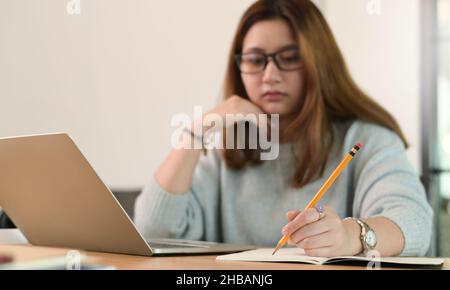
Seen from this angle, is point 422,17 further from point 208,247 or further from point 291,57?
point 208,247

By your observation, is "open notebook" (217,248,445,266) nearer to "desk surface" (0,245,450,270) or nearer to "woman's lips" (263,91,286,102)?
"desk surface" (0,245,450,270)

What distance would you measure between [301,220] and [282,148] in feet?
1.23

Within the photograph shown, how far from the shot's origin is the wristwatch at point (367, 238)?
54 centimetres

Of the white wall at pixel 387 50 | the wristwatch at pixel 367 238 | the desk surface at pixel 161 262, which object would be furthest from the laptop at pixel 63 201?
the white wall at pixel 387 50

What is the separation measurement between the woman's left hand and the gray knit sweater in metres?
0.17

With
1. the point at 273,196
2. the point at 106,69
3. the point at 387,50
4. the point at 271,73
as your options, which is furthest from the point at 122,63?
the point at 387,50

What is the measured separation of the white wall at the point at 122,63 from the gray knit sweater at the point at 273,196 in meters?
0.07

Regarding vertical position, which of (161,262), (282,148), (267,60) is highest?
(267,60)

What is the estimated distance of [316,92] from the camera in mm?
830

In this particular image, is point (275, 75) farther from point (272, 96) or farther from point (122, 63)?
point (122, 63)

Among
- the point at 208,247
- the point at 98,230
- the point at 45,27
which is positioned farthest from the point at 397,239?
the point at 45,27

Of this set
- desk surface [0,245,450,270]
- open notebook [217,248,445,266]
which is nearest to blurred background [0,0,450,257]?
desk surface [0,245,450,270]

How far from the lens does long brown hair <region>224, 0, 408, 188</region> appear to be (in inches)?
32.4

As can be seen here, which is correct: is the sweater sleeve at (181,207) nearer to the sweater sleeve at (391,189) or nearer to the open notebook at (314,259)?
the sweater sleeve at (391,189)
